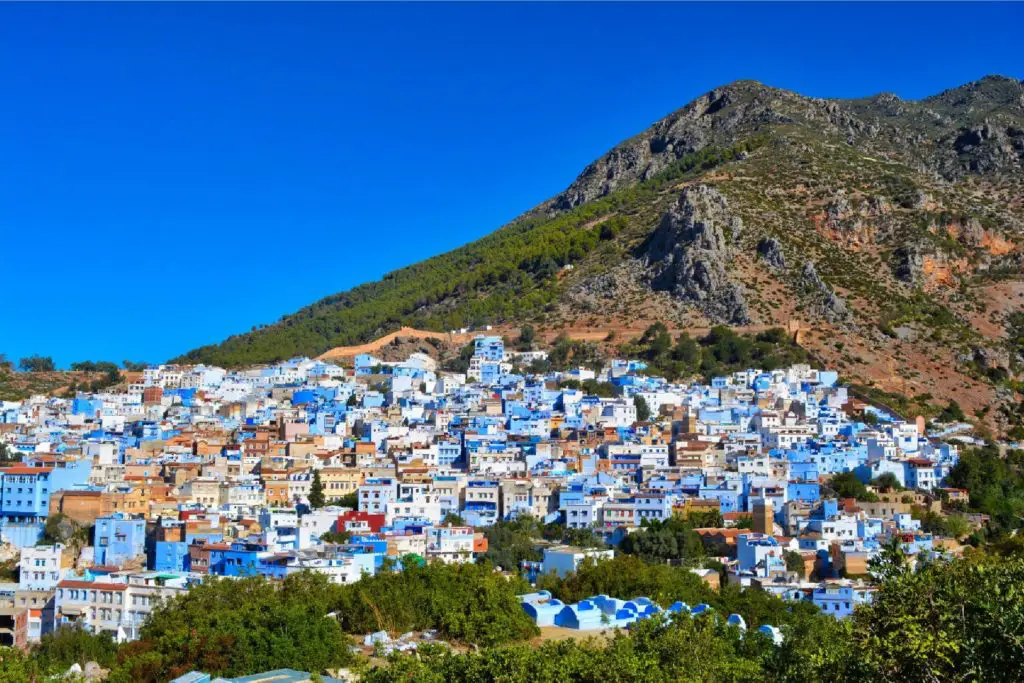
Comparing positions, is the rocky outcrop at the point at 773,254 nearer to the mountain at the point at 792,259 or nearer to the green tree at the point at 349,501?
the mountain at the point at 792,259

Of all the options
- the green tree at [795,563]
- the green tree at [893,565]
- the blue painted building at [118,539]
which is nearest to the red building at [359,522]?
the blue painted building at [118,539]

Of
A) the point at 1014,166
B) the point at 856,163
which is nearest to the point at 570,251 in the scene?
the point at 856,163

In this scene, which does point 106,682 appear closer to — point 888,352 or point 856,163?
point 888,352

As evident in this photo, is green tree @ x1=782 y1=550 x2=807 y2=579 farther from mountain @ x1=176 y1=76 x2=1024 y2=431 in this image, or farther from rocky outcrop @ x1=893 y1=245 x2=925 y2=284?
rocky outcrop @ x1=893 y1=245 x2=925 y2=284

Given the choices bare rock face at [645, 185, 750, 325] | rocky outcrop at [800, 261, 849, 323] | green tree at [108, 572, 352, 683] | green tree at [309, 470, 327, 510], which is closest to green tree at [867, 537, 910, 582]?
green tree at [108, 572, 352, 683]

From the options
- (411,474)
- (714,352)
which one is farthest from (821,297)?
(411,474)
